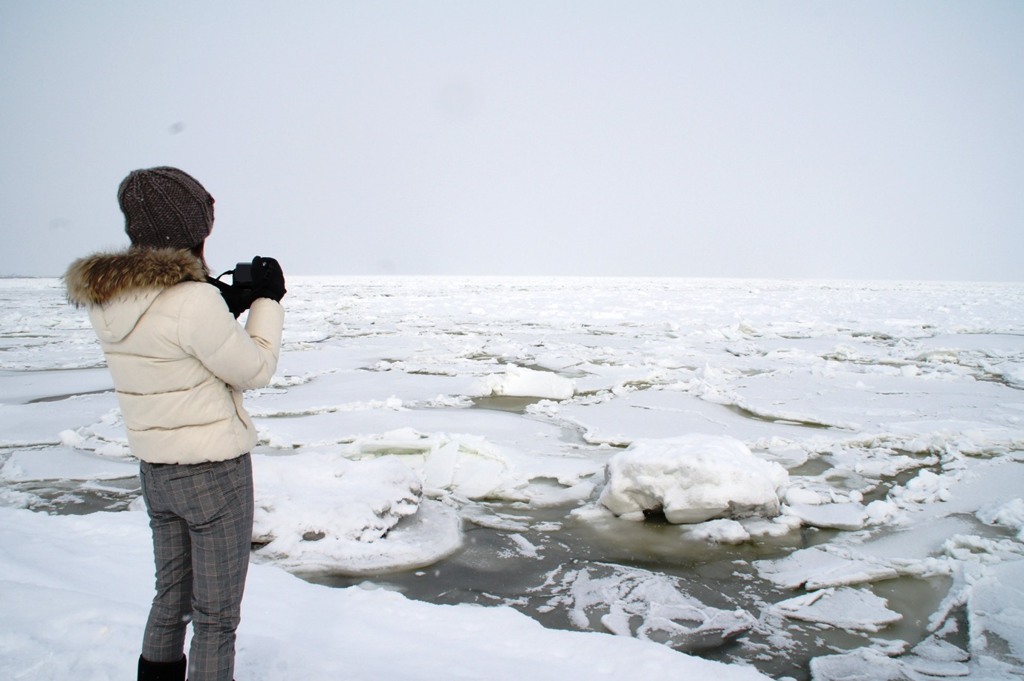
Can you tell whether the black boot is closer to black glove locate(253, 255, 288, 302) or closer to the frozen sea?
the frozen sea

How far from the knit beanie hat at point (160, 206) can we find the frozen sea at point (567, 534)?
1.27 meters

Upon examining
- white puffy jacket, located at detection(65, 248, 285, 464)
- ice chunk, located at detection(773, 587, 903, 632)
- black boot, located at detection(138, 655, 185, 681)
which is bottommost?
ice chunk, located at detection(773, 587, 903, 632)

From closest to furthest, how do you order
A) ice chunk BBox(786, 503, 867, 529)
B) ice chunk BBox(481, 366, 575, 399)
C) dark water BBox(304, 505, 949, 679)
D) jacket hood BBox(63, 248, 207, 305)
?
1. jacket hood BBox(63, 248, 207, 305)
2. dark water BBox(304, 505, 949, 679)
3. ice chunk BBox(786, 503, 867, 529)
4. ice chunk BBox(481, 366, 575, 399)

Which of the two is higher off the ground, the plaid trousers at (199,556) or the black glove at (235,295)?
the black glove at (235,295)

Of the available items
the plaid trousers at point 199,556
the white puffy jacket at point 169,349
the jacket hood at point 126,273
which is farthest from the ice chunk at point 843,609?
the jacket hood at point 126,273

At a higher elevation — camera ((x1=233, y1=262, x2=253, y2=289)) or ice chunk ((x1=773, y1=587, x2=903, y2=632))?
camera ((x1=233, y1=262, x2=253, y2=289))

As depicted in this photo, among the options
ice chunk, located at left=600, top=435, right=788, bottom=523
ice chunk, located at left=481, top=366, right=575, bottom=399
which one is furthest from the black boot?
ice chunk, located at left=481, top=366, right=575, bottom=399

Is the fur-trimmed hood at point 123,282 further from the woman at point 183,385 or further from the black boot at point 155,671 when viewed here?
the black boot at point 155,671

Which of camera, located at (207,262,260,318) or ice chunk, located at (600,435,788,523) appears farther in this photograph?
ice chunk, located at (600,435,788,523)

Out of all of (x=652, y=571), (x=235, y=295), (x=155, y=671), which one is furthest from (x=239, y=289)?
(x=652, y=571)

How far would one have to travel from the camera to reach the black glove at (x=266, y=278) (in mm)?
1446

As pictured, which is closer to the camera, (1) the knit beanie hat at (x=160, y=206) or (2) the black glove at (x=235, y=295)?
(1) the knit beanie hat at (x=160, y=206)

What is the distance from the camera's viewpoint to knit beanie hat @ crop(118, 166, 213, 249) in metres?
1.32

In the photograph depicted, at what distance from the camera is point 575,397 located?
693 cm
